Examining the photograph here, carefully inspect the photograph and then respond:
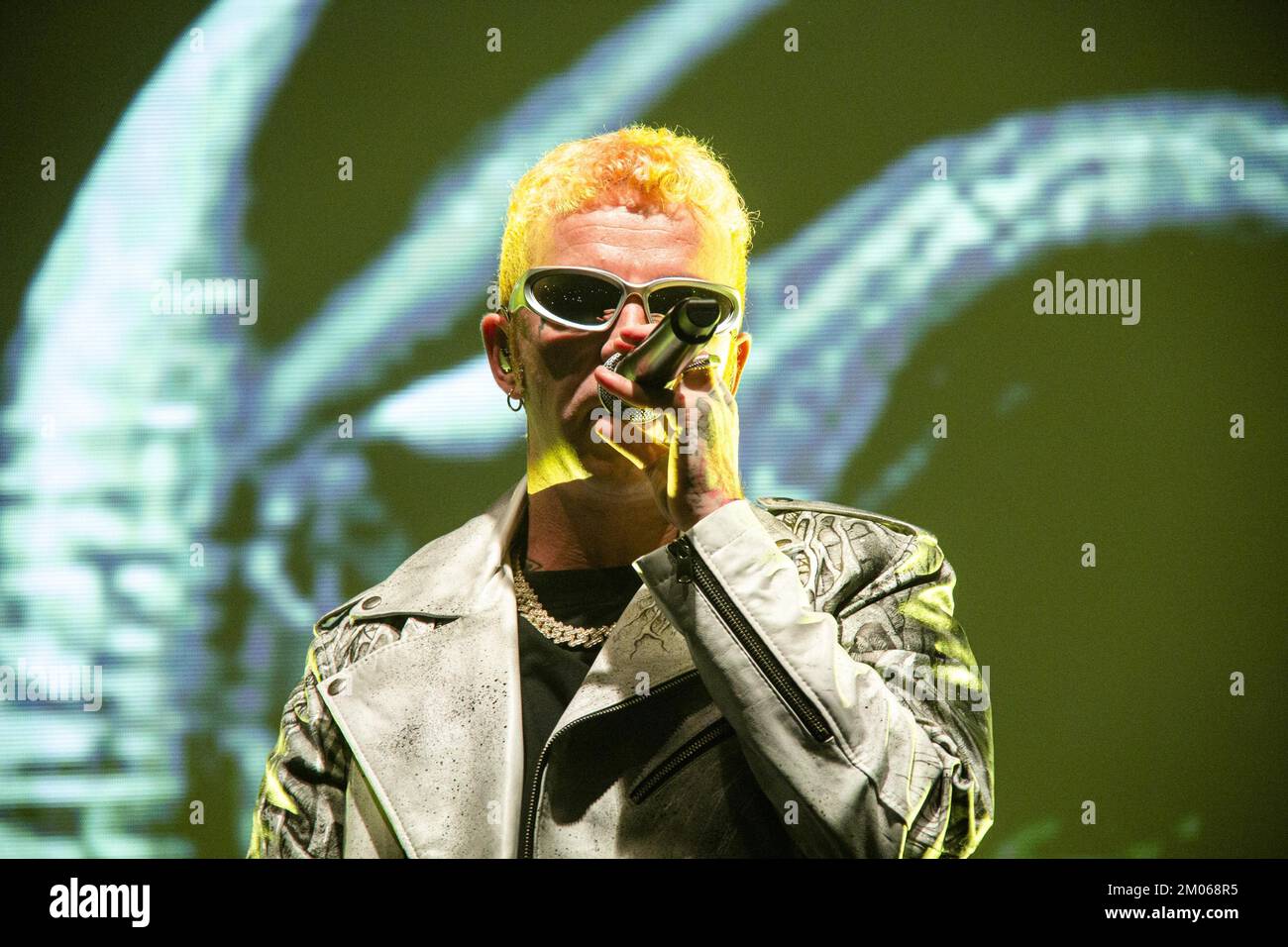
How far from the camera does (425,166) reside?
2.23 meters

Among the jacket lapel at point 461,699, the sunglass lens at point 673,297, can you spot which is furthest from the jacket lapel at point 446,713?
the sunglass lens at point 673,297

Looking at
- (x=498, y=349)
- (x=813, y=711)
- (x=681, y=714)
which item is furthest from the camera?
(x=498, y=349)

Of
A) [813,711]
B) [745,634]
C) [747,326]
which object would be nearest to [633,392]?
[745,634]

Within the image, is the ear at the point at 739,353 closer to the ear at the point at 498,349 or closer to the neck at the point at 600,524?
the neck at the point at 600,524

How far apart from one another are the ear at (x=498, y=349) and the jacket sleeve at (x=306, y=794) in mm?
526

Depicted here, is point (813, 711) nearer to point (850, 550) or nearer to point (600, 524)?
point (850, 550)

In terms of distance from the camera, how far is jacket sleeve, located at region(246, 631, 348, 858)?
1713 mm

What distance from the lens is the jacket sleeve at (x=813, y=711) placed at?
1.40m

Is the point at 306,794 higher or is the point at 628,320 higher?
the point at 628,320

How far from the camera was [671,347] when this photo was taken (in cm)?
146

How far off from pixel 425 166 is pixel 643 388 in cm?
91

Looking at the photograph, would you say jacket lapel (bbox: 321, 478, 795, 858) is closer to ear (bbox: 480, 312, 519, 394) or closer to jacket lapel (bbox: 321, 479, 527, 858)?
jacket lapel (bbox: 321, 479, 527, 858)

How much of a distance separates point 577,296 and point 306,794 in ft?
2.54
